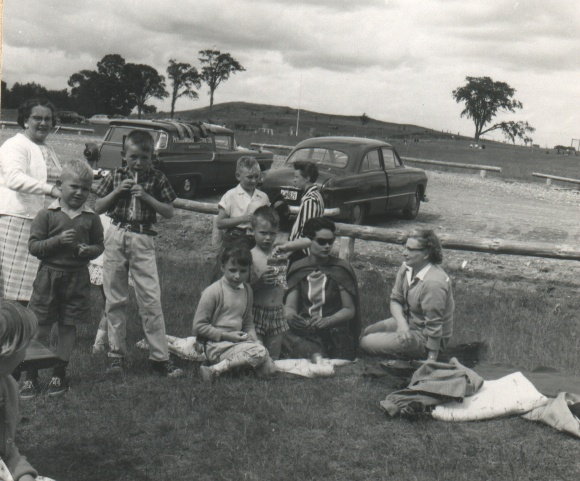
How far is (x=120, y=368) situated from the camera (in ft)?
17.7

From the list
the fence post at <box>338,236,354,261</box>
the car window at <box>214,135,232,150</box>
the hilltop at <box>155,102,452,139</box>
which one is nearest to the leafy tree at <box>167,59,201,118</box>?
the car window at <box>214,135,232,150</box>

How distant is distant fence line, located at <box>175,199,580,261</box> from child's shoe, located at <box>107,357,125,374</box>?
4.14m

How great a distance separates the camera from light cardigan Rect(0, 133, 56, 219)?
5066 mm

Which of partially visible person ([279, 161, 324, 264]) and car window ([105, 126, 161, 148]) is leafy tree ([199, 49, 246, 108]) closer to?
car window ([105, 126, 161, 148])

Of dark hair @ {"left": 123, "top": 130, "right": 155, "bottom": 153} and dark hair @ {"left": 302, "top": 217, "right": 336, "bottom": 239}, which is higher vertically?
dark hair @ {"left": 123, "top": 130, "right": 155, "bottom": 153}

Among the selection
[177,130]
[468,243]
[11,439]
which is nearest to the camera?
[11,439]

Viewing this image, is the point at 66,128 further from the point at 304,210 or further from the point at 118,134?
the point at 304,210

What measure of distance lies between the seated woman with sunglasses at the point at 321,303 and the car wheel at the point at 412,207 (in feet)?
27.9

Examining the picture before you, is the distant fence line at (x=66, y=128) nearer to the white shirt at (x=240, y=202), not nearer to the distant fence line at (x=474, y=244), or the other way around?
the distant fence line at (x=474, y=244)

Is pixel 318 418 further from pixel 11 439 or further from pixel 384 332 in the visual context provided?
pixel 11 439

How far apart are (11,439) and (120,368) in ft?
8.77

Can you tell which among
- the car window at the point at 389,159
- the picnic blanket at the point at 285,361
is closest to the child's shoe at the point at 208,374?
the picnic blanket at the point at 285,361

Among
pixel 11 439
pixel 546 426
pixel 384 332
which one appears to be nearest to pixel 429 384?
pixel 546 426

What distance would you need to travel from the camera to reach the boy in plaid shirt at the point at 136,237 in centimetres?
518
